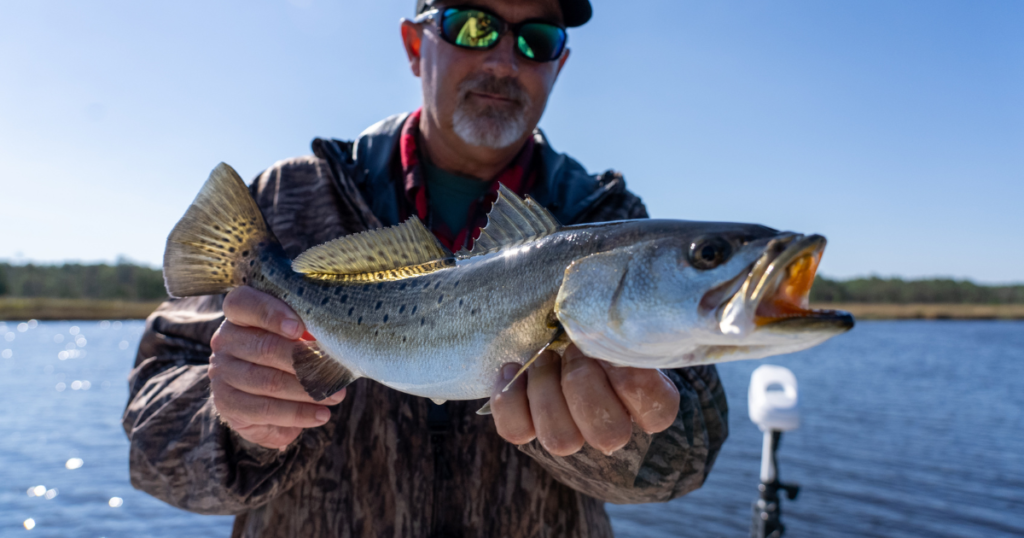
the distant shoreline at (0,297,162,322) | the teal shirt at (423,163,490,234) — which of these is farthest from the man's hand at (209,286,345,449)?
the distant shoreline at (0,297,162,322)

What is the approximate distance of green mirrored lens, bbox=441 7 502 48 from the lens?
335cm

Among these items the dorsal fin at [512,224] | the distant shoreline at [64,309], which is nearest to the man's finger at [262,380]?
the dorsal fin at [512,224]

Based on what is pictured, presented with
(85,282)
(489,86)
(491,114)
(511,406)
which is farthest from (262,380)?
(85,282)

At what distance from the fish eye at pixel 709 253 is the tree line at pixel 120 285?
55.5m

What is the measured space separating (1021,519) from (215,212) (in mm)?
14602

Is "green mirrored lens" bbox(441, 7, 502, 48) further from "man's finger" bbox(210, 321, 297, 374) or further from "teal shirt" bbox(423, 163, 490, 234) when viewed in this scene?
"man's finger" bbox(210, 321, 297, 374)

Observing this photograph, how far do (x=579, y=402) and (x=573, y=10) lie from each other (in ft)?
9.15

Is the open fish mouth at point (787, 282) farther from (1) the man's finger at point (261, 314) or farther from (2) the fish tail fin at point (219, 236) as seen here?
(2) the fish tail fin at point (219, 236)

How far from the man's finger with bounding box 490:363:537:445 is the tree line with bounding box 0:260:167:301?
60.0 meters

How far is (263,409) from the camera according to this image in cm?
221

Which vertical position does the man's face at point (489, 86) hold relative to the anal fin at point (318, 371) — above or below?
above

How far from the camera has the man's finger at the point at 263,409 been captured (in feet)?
7.25

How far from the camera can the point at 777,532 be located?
210 inches

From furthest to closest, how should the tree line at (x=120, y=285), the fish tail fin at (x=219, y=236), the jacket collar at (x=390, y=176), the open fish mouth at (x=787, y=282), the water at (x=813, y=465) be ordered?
1. the tree line at (x=120, y=285)
2. the water at (x=813, y=465)
3. the jacket collar at (x=390, y=176)
4. the fish tail fin at (x=219, y=236)
5. the open fish mouth at (x=787, y=282)
